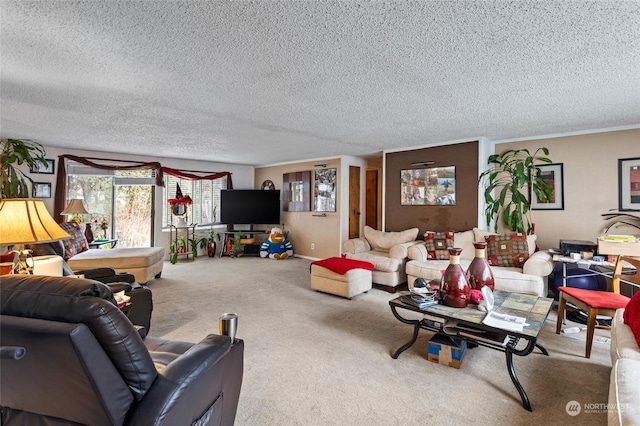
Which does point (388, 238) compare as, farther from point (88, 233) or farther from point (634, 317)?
point (88, 233)

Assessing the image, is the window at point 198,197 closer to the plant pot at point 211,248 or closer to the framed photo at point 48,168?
the plant pot at point 211,248

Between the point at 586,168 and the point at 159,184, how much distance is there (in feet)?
24.8

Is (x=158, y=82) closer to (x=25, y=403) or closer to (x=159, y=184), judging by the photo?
(x=25, y=403)

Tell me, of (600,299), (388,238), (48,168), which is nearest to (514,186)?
(388,238)

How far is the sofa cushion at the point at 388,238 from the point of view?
16.9ft

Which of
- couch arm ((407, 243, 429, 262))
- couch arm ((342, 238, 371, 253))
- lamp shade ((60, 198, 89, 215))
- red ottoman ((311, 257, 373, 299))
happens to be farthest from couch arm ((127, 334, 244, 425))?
lamp shade ((60, 198, 89, 215))

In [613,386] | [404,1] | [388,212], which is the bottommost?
[613,386]

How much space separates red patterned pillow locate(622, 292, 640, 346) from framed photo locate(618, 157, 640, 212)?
2639 millimetres

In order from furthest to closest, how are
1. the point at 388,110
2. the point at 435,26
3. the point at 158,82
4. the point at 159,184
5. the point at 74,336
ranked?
the point at 159,184 → the point at 388,110 → the point at 158,82 → the point at 435,26 → the point at 74,336

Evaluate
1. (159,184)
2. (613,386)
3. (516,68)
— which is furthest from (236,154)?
(613,386)

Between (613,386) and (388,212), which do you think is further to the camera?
(388,212)

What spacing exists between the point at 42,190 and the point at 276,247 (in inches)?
176

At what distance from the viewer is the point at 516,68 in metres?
2.32

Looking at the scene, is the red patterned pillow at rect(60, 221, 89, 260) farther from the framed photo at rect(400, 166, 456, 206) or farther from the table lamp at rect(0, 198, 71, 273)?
the framed photo at rect(400, 166, 456, 206)
